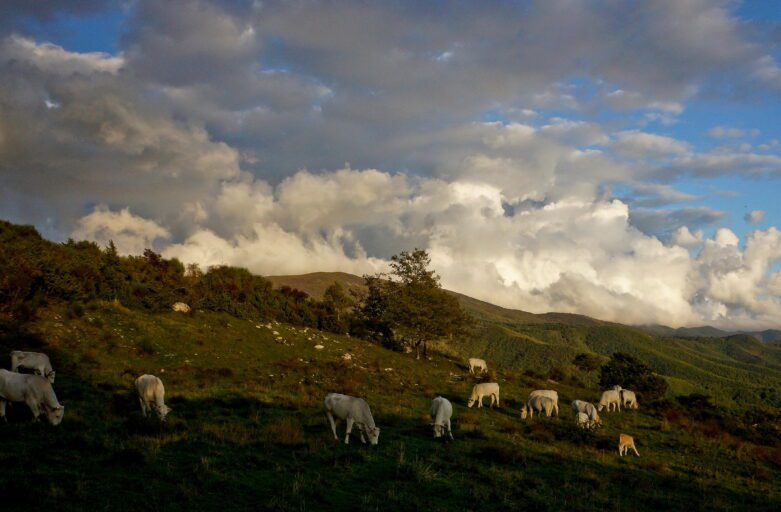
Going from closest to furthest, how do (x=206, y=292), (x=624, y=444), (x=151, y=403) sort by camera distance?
(x=151, y=403) < (x=624, y=444) < (x=206, y=292)

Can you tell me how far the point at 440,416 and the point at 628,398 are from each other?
24.9 metres

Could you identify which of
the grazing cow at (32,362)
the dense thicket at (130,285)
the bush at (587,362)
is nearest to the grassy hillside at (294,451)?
the grazing cow at (32,362)

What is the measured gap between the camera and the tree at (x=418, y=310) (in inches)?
2064

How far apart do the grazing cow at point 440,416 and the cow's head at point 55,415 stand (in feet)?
42.0

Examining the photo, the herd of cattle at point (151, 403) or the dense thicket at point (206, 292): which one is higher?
the dense thicket at point (206, 292)

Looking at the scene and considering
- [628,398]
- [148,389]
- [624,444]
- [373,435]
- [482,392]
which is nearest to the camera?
[373,435]

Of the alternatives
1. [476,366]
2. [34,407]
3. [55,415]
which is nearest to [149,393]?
[55,415]

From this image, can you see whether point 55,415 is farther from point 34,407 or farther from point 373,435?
point 373,435

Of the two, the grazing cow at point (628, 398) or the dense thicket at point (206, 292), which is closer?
the dense thicket at point (206, 292)

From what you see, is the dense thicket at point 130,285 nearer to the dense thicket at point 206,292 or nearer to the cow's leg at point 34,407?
the dense thicket at point 206,292

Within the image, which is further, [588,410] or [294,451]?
[588,410]

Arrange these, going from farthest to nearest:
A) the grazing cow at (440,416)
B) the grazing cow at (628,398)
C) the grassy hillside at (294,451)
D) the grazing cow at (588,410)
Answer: the grazing cow at (628,398) < the grazing cow at (588,410) < the grazing cow at (440,416) < the grassy hillside at (294,451)

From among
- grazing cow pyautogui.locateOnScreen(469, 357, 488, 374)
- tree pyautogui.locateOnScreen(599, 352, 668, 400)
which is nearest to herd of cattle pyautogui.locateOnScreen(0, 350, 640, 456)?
grazing cow pyautogui.locateOnScreen(469, 357, 488, 374)

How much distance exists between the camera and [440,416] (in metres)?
18.6
